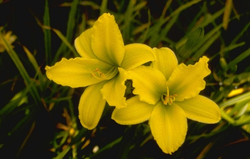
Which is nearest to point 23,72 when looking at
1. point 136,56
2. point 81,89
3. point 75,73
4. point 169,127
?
point 75,73

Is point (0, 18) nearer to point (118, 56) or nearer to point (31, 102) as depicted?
point (31, 102)

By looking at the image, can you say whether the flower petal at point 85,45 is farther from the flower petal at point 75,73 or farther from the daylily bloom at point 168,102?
the daylily bloom at point 168,102

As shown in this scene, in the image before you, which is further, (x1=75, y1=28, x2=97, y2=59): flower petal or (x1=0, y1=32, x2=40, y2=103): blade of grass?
(x1=0, y1=32, x2=40, y2=103): blade of grass

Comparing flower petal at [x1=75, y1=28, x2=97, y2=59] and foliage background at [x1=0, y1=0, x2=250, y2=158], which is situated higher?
flower petal at [x1=75, y1=28, x2=97, y2=59]

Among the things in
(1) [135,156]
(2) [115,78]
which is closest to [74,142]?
(1) [135,156]

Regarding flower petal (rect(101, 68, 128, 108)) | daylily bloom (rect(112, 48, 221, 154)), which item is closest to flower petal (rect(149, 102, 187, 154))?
daylily bloom (rect(112, 48, 221, 154))

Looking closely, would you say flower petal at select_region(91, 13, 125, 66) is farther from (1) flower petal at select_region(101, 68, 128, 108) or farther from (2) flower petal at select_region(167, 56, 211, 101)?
(2) flower petal at select_region(167, 56, 211, 101)
